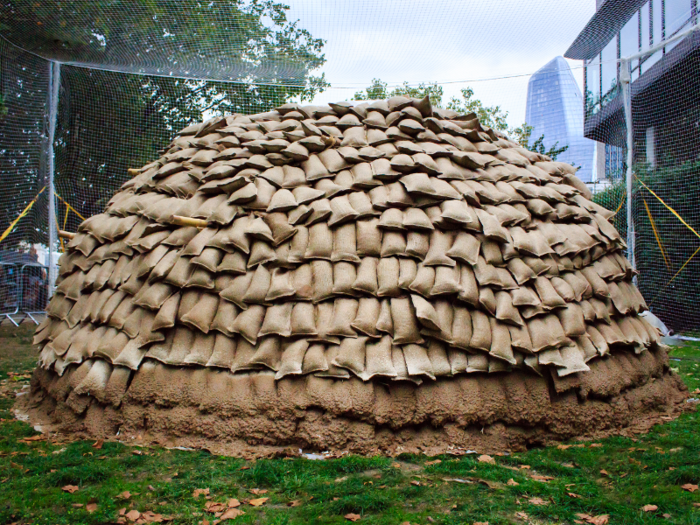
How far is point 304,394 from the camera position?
3.40m

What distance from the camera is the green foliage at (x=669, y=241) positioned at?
10.2 m

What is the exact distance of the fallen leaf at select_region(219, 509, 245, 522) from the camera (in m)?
2.68

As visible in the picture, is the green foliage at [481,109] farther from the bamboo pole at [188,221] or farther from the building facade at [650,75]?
the bamboo pole at [188,221]

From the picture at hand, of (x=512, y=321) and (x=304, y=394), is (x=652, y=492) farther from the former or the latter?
(x=304, y=394)

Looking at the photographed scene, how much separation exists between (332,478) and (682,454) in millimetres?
2196

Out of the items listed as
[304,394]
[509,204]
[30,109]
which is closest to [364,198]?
[509,204]

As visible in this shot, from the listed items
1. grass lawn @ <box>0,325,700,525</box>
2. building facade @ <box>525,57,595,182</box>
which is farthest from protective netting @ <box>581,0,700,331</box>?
grass lawn @ <box>0,325,700,525</box>

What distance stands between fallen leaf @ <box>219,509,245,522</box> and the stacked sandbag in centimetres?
88

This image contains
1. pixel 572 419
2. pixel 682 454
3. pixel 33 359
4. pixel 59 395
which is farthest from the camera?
pixel 33 359

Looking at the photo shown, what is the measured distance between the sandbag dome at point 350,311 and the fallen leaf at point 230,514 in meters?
0.71

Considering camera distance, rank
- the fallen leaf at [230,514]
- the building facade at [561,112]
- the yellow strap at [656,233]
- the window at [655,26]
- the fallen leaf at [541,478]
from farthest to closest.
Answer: the building facade at [561,112], the window at [655,26], the yellow strap at [656,233], the fallen leaf at [541,478], the fallen leaf at [230,514]

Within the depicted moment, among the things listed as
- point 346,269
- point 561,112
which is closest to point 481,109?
point 561,112

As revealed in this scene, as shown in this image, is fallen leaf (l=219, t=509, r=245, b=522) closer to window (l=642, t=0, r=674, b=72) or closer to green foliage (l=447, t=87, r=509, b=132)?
window (l=642, t=0, r=674, b=72)

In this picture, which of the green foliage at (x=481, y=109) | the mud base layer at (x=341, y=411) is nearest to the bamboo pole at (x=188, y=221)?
the mud base layer at (x=341, y=411)
